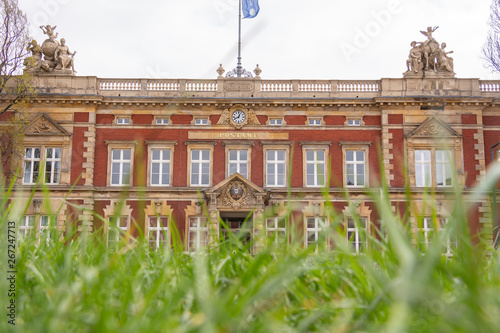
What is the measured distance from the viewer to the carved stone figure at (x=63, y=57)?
29.1 m

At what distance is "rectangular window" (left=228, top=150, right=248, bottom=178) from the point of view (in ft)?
91.7

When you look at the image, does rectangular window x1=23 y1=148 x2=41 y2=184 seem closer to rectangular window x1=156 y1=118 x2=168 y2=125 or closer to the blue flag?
rectangular window x1=156 y1=118 x2=168 y2=125

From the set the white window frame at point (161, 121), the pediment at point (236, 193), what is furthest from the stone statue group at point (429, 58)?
the white window frame at point (161, 121)

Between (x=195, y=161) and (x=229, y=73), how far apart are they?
17.6ft

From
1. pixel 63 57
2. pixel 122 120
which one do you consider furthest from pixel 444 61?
pixel 63 57

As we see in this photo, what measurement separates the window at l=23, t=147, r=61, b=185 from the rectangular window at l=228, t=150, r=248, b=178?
8.41 m

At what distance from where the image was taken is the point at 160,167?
91.8 feet

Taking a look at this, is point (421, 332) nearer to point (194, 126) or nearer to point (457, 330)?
point (457, 330)

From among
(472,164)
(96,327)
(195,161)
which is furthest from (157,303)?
(472,164)

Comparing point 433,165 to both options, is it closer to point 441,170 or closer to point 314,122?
point 441,170

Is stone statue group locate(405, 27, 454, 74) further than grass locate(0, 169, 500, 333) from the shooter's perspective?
Yes

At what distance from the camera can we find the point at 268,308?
6.42 ft

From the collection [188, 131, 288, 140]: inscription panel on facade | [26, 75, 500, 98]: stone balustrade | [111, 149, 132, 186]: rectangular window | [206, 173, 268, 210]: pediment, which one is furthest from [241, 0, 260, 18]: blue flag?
[206, 173, 268, 210]: pediment

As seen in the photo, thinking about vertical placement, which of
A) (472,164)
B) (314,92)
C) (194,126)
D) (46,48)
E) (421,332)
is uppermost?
(46,48)
